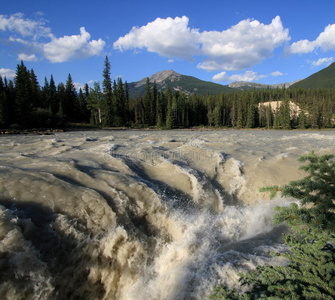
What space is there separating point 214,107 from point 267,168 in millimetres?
89178

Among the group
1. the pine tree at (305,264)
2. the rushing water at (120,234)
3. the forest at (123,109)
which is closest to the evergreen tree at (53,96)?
the forest at (123,109)

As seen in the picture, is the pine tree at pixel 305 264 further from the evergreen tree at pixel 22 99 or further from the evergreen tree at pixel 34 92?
the evergreen tree at pixel 34 92

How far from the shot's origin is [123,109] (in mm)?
72250

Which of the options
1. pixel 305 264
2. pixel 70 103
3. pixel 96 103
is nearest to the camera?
pixel 305 264

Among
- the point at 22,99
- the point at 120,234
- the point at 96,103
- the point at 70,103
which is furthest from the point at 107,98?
the point at 120,234

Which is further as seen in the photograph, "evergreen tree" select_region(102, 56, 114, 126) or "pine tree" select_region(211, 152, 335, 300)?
"evergreen tree" select_region(102, 56, 114, 126)

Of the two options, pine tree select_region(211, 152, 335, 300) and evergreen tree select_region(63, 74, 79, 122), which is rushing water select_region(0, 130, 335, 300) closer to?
pine tree select_region(211, 152, 335, 300)

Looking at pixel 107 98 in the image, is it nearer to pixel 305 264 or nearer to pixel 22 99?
pixel 22 99

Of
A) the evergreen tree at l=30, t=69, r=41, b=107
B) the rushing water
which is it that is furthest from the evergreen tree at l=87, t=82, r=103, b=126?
the rushing water

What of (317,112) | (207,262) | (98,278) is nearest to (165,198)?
(207,262)

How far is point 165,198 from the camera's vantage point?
6.62 m

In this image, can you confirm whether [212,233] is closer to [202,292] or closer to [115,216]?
[202,292]

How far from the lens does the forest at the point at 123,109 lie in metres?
49.5

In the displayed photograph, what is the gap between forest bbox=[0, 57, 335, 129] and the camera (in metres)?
49.5
